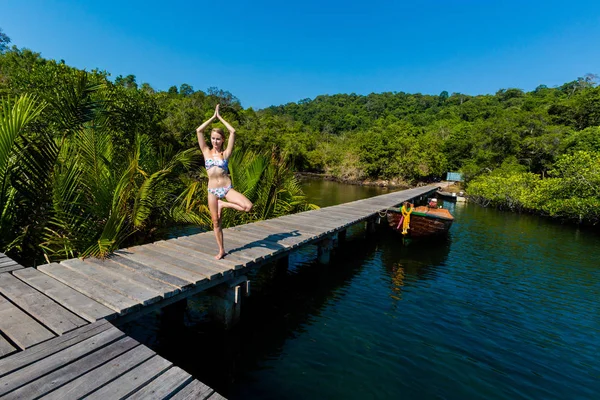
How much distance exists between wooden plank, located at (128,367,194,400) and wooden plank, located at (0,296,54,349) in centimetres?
115

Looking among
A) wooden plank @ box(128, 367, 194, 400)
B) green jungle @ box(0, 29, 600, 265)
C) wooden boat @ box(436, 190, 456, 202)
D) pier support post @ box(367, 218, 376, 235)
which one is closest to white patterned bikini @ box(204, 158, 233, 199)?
green jungle @ box(0, 29, 600, 265)

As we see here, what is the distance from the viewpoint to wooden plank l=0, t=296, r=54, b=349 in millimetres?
2701

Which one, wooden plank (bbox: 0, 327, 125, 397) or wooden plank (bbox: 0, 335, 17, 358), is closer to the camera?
wooden plank (bbox: 0, 327, 125, 397)

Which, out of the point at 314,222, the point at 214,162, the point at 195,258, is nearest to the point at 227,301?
the point at 195,258

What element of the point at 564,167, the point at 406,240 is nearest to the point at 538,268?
the point at 406,240

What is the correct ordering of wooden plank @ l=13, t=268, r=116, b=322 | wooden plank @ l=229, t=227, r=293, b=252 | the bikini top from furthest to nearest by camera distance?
1. wooden plank @ l=229, t=227, r=293, b=252
2. the bikini top
3. wooden plank @ l=13, t=268, r=116, b=322

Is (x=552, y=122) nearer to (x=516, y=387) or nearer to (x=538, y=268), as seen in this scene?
(x=538, y=268)

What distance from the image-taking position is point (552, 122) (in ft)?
155

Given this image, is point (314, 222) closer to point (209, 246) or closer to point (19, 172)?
point (209, 246)

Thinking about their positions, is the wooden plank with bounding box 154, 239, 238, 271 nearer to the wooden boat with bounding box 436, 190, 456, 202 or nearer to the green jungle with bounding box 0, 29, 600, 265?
the green jungle with bounding box 0, 29, 600, 265

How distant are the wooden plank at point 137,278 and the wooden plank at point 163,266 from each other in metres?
0.30

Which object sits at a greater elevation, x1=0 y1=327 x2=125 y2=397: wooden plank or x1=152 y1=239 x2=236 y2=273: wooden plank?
x1=152 y1=239 x2=236 y2=273: wooden plank

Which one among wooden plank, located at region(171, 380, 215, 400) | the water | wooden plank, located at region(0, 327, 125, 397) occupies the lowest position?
the water

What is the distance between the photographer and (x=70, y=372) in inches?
96.0
